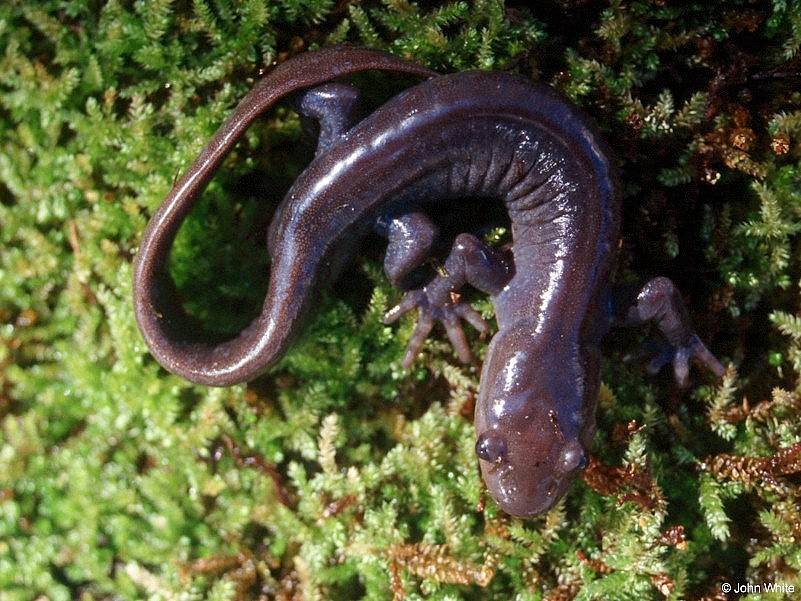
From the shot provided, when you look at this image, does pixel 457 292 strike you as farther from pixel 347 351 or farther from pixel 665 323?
pixel 665 323

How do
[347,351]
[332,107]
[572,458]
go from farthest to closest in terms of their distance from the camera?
1. [347,351]
2. [332,107]
3. [572,458]

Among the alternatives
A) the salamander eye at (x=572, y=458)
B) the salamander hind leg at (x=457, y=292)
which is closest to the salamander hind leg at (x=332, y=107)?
the salamander hind leg at (x=457, y=292)

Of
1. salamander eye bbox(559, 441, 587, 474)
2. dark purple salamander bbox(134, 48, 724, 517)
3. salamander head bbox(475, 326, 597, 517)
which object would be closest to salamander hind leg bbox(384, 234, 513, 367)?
dark purple salamander bbox(134, 48, 724, 517)

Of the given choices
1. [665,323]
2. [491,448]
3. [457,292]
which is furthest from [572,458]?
[457,292]

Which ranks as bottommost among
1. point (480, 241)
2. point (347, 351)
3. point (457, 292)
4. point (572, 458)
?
point (572, 458)

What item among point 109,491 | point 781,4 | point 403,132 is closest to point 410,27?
point 403,132

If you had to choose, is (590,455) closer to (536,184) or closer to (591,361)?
(591,361)

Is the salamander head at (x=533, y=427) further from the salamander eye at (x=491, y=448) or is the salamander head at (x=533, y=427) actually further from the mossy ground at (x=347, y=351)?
the mossy ground at (x=347, y=351)
